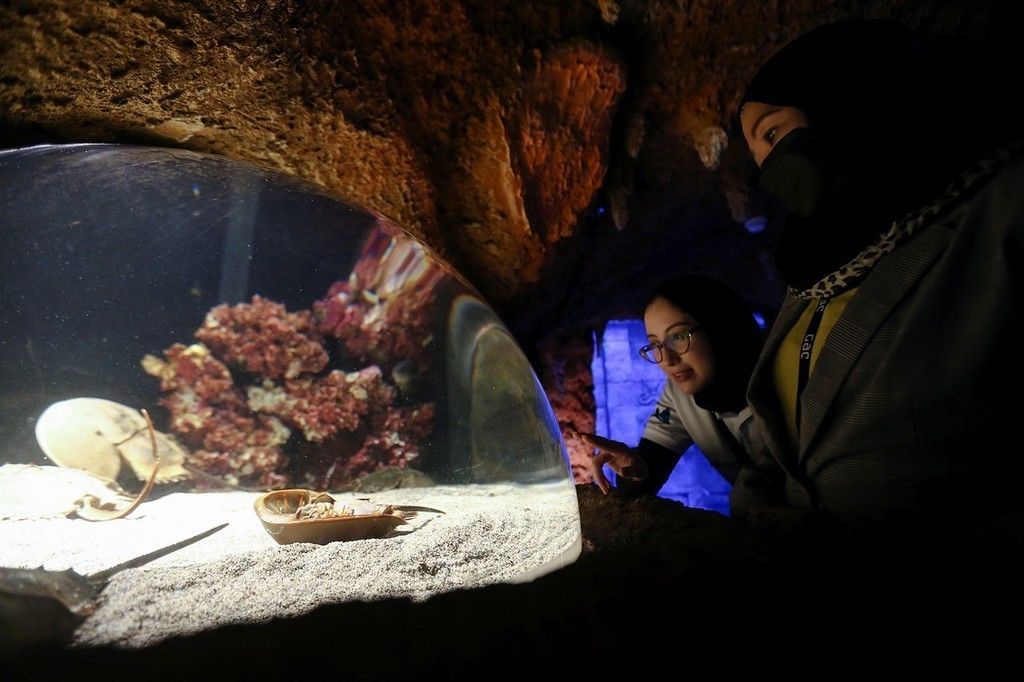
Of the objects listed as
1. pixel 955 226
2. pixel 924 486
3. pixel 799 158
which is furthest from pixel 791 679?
pixel 799 158

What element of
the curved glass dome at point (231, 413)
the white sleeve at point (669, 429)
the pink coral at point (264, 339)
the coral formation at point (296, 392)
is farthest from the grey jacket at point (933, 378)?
the pink coral at point (264, 339)

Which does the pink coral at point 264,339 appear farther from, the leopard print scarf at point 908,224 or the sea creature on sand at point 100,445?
the leopard print scarf at point 908,224

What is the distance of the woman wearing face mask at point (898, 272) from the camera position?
3.86 feet

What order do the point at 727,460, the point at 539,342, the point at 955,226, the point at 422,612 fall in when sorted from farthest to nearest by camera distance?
the point at 539,342 → the point at 727,460 → the point at 955,226 → the point at 422,612

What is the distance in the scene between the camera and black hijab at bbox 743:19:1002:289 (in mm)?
1323

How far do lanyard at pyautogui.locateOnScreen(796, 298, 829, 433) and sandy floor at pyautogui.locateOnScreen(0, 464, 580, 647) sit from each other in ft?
3.74

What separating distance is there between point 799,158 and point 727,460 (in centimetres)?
169

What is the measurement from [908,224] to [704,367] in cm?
116

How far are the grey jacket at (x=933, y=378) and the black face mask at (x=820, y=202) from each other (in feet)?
0.44

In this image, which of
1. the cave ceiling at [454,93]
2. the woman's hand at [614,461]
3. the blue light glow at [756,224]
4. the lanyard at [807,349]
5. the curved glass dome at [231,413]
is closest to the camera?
the curved glass dome at [231,413]

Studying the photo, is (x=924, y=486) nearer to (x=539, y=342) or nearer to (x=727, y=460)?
(x=727, y=460)

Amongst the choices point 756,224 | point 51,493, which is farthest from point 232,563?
point 756,224

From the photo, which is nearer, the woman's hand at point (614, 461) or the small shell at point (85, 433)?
the small shell at point (85, 433)

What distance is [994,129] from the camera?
129cm
